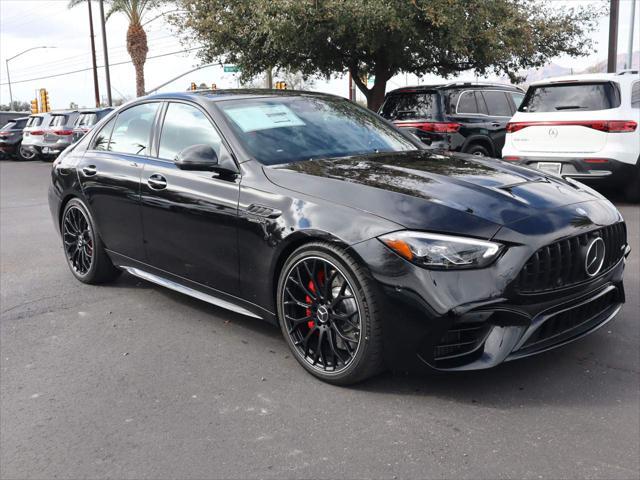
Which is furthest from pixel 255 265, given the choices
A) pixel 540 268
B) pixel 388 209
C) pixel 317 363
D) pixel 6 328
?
pixel 6 328

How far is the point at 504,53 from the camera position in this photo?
659 inches

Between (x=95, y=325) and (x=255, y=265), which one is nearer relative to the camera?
(x=255, y=265)

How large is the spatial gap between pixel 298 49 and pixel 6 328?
13196mm

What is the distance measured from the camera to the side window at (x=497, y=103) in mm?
12578

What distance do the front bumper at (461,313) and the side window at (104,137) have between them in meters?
3.00

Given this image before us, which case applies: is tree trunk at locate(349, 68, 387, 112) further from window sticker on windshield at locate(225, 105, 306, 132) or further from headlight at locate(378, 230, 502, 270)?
headlight at locate(378, 230, 502, 270)

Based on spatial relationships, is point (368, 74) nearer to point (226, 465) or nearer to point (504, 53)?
point (504, 53)

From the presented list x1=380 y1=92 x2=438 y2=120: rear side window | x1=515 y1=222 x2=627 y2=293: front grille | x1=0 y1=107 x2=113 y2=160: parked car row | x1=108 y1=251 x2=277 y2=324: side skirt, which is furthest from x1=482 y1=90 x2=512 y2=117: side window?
x1=0 y1=107 x2=113 y2=160: parked car row

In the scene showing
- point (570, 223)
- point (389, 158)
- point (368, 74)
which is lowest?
point (570, 223)

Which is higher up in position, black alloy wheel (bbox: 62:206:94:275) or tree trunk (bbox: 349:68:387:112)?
tree trunk (bbox: 349:68:387:112)

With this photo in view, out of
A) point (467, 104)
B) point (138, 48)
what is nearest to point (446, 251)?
point (467, 104)

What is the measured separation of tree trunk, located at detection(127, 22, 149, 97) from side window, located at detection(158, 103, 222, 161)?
29.1 metres

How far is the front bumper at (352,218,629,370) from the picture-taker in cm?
311

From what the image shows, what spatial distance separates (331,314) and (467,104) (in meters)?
9.29
